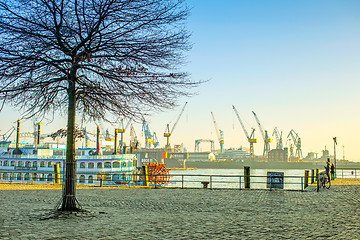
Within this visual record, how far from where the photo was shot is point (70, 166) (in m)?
11.3

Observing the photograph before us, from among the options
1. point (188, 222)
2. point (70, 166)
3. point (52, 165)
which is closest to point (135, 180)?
point (52, 165)

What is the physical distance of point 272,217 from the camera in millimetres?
10742

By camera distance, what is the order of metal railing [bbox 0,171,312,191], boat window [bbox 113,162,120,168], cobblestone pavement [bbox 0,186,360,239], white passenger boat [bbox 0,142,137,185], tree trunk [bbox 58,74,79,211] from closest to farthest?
1. cobblestone pavement [bbox 0,186,360,239]
2. tree trunk [bbox 58,74,79,211]
3. metal railing [bbox 0,171,312,191]
4. white passenger boat [bbox 0,142,137,185]
5. boat window [bbox 113,162,120,168]

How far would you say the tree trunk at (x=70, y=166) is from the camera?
11.2m

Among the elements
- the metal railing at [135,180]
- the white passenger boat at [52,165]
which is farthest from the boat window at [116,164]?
the metal railing at [135,180]

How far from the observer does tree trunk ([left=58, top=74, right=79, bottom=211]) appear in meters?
11.2

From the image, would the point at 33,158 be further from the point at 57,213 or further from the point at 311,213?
the point at 311,213

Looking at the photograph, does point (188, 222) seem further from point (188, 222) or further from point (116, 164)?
point (116, 164)

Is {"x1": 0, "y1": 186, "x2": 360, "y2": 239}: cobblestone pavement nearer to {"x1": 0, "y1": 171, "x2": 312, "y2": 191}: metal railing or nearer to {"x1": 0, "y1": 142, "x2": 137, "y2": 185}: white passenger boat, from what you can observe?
{"x1": 0, "y1": 171, "x2": 312, "y2": 191}: metal railing

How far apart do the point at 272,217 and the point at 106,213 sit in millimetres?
5239

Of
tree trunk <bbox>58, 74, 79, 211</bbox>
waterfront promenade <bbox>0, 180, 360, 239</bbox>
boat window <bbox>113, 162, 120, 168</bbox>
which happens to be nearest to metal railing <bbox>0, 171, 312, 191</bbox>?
boat window <bbox>113, 162, 120, 168</bbox>

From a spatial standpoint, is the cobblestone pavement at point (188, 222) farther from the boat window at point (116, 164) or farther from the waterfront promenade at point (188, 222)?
the boat window at point (116, 164)

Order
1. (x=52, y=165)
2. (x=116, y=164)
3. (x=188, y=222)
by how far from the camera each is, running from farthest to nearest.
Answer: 1. (x=116, y=164)
2. (x=52, y=165)
3. (x=188, y=222)

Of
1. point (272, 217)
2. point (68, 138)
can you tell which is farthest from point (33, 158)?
point (272, 217)
